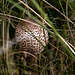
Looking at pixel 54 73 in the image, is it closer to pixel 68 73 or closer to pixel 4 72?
pixel 68 73

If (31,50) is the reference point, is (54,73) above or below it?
below

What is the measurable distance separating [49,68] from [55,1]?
0.75 meters

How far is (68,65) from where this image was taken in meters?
0.87

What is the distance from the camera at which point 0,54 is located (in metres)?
0.86

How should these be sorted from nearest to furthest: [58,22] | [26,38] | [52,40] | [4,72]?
1. [4,72]
2. [26,38]
3. [52,40]
4. [58,22]

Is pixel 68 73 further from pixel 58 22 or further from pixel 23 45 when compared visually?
pixel 58 22

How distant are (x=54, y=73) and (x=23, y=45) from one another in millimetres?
374

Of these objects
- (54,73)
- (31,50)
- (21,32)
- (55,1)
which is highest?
(55,1)

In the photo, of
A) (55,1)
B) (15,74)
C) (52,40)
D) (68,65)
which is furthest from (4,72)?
(55,1)

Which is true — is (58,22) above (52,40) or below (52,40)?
above

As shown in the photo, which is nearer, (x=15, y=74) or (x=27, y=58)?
(x=15, y=74)


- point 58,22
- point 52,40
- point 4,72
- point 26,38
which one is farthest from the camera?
point 58,22

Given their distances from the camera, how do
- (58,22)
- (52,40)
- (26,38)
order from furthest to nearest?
(58,22), (52,40), (26,38)

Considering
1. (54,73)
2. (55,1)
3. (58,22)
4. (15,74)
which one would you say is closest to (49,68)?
(54,73)
